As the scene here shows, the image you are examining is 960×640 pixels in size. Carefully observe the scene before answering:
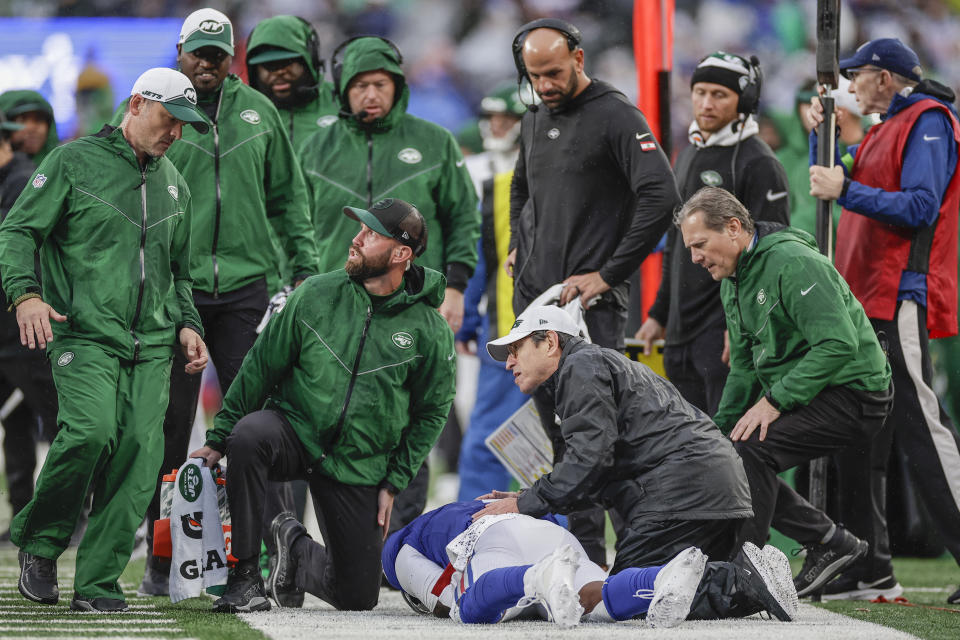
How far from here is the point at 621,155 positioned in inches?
244

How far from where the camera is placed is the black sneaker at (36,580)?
527 centimetres

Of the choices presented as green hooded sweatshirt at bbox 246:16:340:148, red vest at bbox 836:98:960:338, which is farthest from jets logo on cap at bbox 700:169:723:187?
green hooded sweatshirt at bbox 246:16:340:148

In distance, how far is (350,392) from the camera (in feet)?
18.0

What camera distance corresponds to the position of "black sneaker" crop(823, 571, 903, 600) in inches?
248

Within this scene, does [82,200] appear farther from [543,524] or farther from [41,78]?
A: [41,78]

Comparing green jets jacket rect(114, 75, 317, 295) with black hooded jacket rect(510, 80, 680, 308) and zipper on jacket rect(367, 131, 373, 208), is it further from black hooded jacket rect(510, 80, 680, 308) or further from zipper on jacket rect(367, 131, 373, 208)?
black hooded jacket rect(510, 80, 680, 308)

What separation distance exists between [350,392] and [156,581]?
4.06ft

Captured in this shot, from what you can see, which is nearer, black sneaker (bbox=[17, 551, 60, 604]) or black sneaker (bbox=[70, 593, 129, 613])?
black sneaker (bbox=[70, 593, 129, 613])

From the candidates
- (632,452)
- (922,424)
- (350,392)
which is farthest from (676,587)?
(922,424)

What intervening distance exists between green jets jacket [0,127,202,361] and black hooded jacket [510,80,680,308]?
1.65 meters

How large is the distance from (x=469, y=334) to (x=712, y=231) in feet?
10.1

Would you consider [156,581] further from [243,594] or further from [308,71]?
[308,71]

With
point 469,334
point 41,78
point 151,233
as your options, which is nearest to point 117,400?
point 151,233

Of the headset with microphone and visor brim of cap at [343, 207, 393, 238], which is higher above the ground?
the headset with microphone
